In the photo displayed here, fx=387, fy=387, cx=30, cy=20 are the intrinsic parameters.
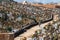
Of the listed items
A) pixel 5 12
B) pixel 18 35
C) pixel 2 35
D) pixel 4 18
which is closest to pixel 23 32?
pixel 18 35

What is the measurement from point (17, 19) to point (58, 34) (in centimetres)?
1214

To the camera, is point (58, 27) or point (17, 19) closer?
point (58, 27)

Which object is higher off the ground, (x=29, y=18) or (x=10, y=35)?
(x=10, y=35)

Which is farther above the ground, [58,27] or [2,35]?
[2,35]

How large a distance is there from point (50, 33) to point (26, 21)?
1376 centimetres

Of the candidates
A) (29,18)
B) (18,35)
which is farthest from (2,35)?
(29,18)

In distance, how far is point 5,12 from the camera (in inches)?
1351

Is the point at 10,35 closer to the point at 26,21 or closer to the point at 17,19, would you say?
the point at 17,19

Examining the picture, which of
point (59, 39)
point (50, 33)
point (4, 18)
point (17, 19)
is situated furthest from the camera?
point (17, 19)

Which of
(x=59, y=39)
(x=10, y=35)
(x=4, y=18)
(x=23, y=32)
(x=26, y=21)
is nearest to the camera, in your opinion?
(x=10, y=35)

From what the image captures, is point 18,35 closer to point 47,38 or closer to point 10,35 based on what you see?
point 47,38

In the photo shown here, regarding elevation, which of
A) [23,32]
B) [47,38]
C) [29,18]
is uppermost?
[47,38]

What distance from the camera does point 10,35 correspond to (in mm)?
16781

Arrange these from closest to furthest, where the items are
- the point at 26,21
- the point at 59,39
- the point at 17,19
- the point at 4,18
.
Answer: the point at 59,39
the point at 4,18
the point at 17,19
the point at 26,21
